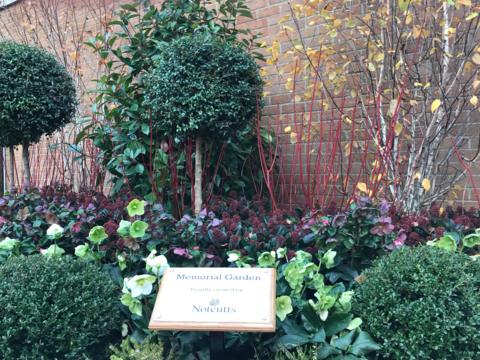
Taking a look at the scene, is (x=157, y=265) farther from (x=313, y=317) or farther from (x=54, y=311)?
(x=313, y=317)

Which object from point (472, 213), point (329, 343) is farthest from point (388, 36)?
point (329, 343)

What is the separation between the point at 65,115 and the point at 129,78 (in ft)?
2.39

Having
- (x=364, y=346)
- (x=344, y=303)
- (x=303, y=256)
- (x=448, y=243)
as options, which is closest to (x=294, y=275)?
(x=303, y=256)

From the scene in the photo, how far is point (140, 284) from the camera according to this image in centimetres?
254

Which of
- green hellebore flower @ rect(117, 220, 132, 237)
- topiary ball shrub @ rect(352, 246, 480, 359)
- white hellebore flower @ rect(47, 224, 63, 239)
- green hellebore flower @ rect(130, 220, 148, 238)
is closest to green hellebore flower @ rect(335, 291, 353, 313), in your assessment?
topiary ball shrub @ rect(352, 246, 480, 359)

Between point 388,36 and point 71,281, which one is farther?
point 388,36

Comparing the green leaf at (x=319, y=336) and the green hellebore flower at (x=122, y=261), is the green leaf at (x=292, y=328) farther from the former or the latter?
the green hellebore flower at (x=122, y=261)

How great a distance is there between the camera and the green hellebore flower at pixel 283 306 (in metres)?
2.45

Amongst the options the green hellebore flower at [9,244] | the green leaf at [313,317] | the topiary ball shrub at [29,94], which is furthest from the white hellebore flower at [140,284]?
the topiary ball shrub at [29,94]

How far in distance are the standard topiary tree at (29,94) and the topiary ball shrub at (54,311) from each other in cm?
194

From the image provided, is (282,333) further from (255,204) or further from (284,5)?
(284,5)

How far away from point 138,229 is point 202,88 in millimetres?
1121

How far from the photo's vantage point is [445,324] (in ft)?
7.06

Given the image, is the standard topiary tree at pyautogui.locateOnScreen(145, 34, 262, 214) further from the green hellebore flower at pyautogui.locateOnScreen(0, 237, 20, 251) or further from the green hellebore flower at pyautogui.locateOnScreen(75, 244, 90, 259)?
the green hellebore flower at pyautogui.locateOnScreen(0, 237, 20, 251)
